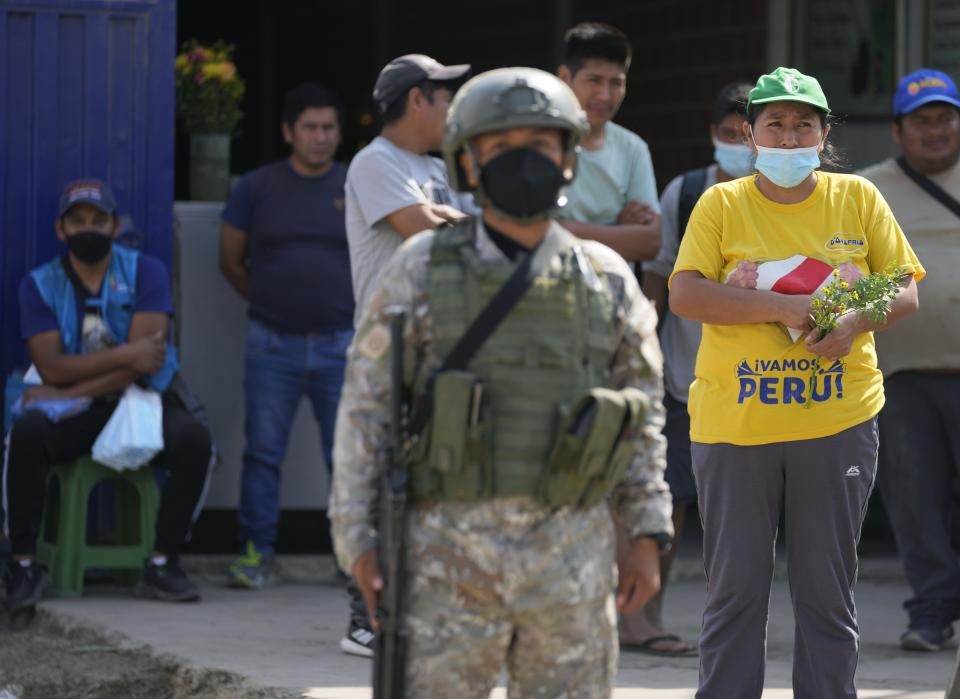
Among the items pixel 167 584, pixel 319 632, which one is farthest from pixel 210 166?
pixel 319 632

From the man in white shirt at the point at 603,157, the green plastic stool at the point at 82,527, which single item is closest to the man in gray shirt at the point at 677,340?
the man in white shirt at the point at 603,157

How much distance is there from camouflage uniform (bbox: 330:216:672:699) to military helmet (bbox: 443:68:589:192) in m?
0.20

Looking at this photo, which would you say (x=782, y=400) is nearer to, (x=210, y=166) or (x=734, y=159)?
(x=734, y=159)

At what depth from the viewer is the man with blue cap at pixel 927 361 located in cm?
653

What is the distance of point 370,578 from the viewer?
344 cm

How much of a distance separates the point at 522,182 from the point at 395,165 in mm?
2091

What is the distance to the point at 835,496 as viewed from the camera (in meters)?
4.62

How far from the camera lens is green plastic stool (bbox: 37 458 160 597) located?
713 centimetres

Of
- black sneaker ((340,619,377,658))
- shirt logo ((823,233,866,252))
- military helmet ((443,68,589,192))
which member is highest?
military helmet ((443,68,589,192))

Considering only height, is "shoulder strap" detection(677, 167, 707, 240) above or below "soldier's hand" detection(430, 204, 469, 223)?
above

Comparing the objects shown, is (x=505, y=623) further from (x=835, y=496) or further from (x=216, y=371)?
(x=216, y=371)

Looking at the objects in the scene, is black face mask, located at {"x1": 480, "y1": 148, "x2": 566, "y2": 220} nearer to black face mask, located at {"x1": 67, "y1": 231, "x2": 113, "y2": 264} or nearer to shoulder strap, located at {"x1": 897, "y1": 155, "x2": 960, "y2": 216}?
shoulder strap, located at {"x1": 897, "y1": 155, "x2": 960, "y2": 216}

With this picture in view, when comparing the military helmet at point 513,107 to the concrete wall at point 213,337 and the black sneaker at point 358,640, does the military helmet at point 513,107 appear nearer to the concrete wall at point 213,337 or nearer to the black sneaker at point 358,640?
the black sneaker at point 358,640

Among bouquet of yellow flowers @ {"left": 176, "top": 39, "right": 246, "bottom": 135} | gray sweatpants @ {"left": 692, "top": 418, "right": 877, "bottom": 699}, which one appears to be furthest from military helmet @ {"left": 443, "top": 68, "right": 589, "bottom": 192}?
bouquet of yellow flowers @ {"left": 176, "top": 39, "right": 246, "bottom": 135}
